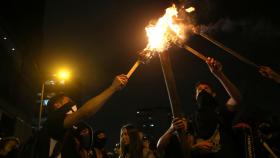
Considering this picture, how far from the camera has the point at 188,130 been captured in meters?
5.45

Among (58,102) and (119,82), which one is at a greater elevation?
(119,82)

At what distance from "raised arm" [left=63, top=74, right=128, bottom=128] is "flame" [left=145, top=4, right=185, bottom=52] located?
78 cm

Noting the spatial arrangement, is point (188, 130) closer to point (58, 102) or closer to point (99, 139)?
point (58, 102)

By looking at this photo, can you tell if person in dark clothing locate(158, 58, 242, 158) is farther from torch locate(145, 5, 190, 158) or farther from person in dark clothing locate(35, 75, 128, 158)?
person in dark clothing locate(35, 75, 128, 158)

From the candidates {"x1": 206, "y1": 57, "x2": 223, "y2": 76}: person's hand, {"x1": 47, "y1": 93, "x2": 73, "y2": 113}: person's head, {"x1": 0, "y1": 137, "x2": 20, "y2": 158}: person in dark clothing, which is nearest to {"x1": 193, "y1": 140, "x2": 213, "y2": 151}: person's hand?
{"x1": 206, "y1": 57, "x2": 223, "y2": 76}: person's hand

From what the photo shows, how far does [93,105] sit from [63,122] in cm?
44

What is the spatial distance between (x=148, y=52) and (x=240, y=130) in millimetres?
1765

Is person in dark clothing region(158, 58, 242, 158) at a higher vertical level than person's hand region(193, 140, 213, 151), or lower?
higher

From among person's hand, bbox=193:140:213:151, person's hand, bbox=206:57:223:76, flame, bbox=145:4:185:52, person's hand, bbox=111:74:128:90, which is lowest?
person's hand, bbox=193:140:213:151

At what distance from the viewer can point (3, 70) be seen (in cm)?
2141

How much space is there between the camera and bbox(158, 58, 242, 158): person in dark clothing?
4.89 m

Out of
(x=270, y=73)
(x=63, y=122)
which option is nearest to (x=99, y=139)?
(x=63, y=122)

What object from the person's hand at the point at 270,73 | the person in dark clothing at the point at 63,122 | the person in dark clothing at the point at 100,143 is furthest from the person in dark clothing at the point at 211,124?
the person in dark clothing at the point at 100,143

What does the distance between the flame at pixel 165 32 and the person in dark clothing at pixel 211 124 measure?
2.24ft
